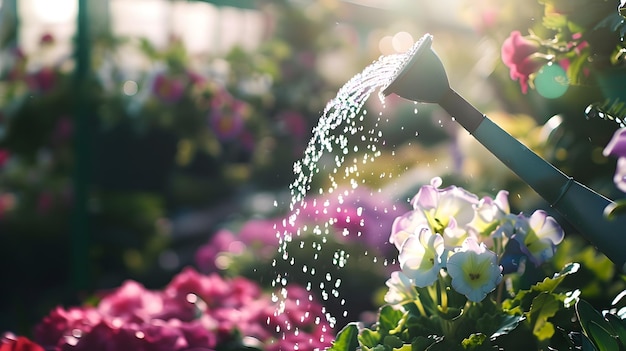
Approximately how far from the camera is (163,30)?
4918 mm

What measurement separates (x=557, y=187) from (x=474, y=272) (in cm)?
16

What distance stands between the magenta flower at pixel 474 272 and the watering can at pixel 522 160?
0.41ft

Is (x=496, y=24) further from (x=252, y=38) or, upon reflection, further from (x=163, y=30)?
(x=252, y=38)

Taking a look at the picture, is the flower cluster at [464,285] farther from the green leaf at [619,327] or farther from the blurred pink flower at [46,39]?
the blurred pink flower at [46,39]

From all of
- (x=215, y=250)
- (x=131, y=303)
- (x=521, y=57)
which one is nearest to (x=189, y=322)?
(x=131, y=303)

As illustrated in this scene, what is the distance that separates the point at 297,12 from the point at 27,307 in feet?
8.75

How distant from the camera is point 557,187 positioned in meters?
1.14

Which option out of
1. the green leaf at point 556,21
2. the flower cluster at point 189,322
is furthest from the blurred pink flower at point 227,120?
the green leaf at point 556,21

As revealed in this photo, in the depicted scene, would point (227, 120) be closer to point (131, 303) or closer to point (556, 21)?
Answer: point (131, 303)

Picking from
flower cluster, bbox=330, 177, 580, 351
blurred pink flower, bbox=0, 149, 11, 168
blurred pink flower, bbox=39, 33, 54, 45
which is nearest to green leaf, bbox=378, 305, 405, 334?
flower cluster, bbox=330, 177, 580, 351

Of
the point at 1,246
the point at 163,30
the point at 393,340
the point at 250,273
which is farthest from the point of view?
the point at 163,30

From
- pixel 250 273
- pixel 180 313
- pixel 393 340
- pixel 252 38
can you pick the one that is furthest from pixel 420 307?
pixel 252 38

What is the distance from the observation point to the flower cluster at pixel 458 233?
3.81 ft

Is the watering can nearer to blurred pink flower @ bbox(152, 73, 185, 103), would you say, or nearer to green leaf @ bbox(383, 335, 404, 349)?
green leaf @ bbox(383, 335, 404, 349)
